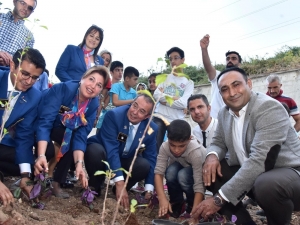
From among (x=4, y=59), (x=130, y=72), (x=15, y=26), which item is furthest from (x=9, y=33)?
(x=130, y=72)

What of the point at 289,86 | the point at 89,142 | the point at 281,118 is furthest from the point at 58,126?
the point at 289,86

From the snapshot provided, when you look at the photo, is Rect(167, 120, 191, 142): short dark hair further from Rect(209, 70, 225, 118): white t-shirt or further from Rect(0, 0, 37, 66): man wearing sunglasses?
Rect(0, 0, 37, 66): man wearing sunglasses

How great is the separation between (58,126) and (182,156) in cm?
120

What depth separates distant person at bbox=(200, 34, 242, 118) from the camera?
13.0 feet

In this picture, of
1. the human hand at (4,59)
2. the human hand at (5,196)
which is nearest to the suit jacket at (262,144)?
the human hand at (5,196)

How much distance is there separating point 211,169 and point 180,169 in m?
0.54

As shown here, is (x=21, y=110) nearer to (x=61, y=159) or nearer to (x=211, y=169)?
(x=61, y=159)

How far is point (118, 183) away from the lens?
10.0 feet

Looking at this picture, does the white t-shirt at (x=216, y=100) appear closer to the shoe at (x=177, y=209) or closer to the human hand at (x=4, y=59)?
the shoe at (x=177, y=209)

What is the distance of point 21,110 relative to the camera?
2771mm

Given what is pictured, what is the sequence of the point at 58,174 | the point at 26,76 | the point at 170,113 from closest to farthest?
1. the point at 26,76
2. the point at 58,174
3. the point at 170,113

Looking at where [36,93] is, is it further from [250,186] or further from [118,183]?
[250,186]

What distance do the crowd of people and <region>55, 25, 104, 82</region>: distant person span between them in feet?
0.04

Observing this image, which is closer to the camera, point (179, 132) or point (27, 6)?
point (179, 132)
